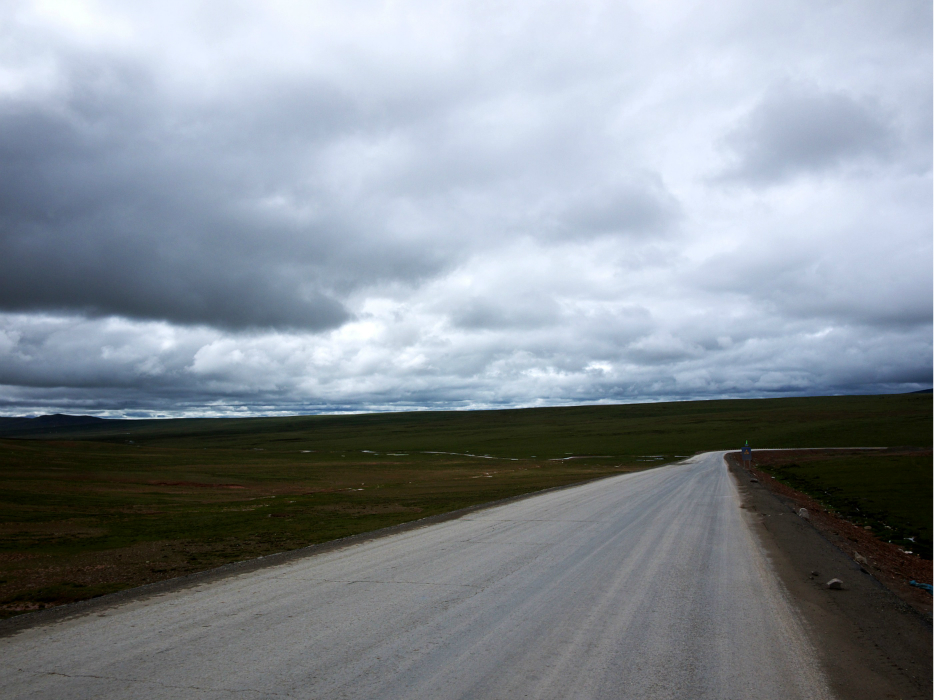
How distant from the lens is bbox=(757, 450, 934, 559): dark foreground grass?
2108 centimetres

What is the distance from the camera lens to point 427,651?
21.8 ft

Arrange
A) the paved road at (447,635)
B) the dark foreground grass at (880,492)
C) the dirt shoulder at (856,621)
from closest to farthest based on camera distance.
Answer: the paved road at (447,635)
the dirt shoulder at (856,621)
the dark foreground grass at (880,492)

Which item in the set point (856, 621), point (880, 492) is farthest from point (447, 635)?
point (880, 492)

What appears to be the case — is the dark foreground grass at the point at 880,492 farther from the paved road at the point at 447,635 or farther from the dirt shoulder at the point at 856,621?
the paved road at the point at 447,635

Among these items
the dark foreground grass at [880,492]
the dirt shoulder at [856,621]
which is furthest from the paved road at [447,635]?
the dark foreground grass at [880,492]

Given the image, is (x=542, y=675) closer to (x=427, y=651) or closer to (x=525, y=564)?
(x=427, y=651)

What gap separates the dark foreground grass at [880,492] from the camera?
21.1 metres

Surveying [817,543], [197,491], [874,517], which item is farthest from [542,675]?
[197,491]

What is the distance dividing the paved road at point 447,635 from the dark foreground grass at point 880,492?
43.2ft

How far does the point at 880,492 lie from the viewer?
3106 cm

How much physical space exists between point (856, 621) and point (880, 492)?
2878cm

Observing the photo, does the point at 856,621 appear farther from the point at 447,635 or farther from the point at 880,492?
the point at 880,492

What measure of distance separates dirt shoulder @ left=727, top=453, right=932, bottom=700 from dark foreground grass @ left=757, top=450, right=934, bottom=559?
6.64 meters

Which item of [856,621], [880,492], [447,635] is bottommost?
[880,492]
